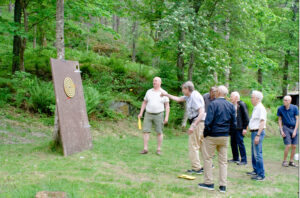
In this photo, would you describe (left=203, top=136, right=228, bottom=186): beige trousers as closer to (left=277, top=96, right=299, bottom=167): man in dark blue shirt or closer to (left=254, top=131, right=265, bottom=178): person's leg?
(left=254, top=131, right=265, bottom=178): person's leg

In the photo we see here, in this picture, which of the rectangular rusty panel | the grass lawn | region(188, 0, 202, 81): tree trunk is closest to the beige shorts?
the grass lawn

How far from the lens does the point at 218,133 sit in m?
5.00

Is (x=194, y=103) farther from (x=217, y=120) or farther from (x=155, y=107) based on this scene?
(x=155, y=107)

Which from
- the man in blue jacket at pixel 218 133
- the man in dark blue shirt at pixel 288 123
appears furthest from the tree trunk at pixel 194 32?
the man in blue jacket at pixel 218 133

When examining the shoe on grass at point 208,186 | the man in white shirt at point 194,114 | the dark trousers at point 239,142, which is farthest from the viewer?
the dark trousers at point 239,142

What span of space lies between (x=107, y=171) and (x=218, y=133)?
2.39 metres

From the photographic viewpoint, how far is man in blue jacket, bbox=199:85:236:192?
16.4ft

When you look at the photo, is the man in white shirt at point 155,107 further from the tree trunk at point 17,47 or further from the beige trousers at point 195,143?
the tree trunk at point 17,47

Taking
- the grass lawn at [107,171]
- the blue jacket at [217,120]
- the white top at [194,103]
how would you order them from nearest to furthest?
the grass lawn at [107,171] → the blue jacket at [217,120] → the white top at [194,103]

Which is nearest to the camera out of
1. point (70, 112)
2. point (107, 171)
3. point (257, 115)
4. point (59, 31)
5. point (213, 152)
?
point (213, 152)

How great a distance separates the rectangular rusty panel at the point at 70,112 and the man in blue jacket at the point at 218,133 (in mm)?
3392

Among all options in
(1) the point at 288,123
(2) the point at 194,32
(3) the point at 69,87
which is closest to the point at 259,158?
(1) the point at 288,123

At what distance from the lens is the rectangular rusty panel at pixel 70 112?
681cm

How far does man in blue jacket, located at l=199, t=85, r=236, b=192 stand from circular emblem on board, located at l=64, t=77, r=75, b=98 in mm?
3759
